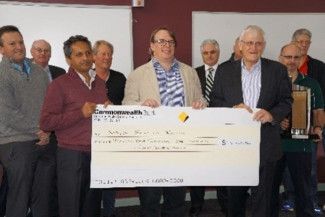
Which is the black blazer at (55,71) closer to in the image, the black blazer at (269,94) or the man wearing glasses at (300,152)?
the black blazer at (269,94)

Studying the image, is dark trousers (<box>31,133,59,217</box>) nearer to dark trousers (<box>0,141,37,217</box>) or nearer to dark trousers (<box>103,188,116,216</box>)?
dark trousers (<box>0,141,37,217</box>)

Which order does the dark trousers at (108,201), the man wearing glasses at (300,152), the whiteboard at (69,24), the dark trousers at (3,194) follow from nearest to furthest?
the man wearing glasses at (300,152), the dark trousers at (3,194), the dark trousers at (108,201), the whiteboard at (69,24)

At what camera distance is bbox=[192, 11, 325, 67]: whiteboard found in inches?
216

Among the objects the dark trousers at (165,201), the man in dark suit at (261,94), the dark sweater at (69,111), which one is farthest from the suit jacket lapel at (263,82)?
the dark sweater at (69,111)

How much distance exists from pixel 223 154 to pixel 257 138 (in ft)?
0.99

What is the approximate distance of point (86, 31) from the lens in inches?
197

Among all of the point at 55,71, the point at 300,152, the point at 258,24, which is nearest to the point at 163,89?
the point at 300,152

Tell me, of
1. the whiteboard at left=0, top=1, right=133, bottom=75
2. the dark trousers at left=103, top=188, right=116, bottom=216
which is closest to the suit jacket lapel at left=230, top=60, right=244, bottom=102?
the dark trousers at left=103, top=188, right=116, bottom=216

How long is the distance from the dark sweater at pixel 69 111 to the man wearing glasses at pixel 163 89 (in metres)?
0.40

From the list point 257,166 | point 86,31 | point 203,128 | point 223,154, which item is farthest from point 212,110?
point 86,31

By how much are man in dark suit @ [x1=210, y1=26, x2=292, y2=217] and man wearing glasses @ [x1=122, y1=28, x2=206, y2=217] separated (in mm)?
282

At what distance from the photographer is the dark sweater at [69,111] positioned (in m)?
2.91

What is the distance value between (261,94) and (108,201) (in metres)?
2.34

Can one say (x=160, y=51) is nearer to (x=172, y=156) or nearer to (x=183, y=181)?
(x=172, y=156)
